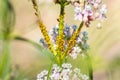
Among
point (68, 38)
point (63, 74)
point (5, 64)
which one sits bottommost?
point (63, 74)

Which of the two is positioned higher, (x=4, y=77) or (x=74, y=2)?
(x=4, y=77)

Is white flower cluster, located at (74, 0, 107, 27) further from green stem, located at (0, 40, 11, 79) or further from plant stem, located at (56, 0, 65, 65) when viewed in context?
green stem, located at (0, 40, 11, 79)

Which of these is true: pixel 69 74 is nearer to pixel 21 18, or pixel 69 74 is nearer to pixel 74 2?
pixel 74 2

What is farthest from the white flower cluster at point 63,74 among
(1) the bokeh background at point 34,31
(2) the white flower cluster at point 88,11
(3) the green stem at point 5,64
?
(1) the bokeh background at point 34,31

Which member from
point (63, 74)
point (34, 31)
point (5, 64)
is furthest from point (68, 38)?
point (34, 31)

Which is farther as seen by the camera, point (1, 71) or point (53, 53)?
point (1, 71)

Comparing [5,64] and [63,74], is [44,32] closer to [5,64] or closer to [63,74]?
[63,74]

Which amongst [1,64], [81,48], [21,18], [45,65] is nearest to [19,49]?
[21,18]
